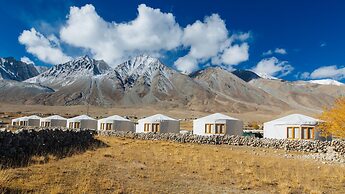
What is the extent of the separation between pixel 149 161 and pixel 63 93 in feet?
569

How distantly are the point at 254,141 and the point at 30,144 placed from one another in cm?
2052

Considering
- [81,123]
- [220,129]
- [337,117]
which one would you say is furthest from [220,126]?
[81,123]

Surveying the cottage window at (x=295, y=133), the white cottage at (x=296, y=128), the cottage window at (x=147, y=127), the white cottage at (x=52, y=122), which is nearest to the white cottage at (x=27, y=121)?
the white cottage at (x=52, y=122)

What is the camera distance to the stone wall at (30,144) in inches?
470

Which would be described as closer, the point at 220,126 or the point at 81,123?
the point at 220,126

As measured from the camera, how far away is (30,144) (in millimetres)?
14062

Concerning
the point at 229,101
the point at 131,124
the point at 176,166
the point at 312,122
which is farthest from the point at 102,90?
the point at 176,166

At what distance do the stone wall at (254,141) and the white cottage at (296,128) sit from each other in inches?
101

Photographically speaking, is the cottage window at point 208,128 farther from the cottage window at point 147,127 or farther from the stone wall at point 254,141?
the cottage window at point 147,127

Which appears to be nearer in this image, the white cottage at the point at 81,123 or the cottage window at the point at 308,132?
the cottage window at the point at 308,132

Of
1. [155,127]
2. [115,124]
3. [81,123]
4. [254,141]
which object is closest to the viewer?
[254,141]

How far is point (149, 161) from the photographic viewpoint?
15234 mm

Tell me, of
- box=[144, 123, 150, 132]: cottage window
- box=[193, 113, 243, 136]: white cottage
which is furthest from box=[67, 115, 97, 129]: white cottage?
box=[193, 113, 243, 136]: white cottage

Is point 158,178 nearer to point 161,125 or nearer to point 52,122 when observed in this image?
point 161,125
